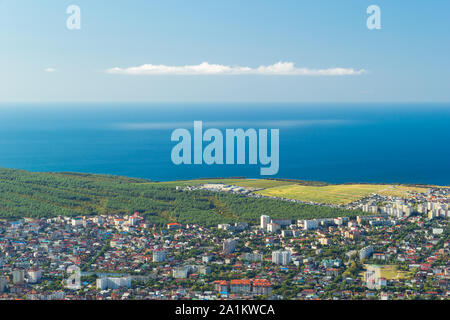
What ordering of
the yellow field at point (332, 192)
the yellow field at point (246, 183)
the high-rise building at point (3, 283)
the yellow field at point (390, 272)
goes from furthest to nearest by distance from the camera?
the yellow field at point (246, 183), the yellow field at point (332, 192), the yellow field at point (390, 272), the high-rise building at point (3, 283)

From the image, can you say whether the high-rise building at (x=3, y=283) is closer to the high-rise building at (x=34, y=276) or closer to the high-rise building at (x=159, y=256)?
the high-rise building at (x=34, y=276)

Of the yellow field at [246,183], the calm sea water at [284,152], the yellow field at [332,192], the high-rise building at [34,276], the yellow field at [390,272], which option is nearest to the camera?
the high-rise building at [34,276]

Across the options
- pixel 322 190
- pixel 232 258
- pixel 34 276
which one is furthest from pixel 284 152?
pixel 34 276

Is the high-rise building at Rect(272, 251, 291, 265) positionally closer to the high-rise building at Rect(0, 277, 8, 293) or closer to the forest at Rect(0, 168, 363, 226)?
the forest at Rect(0, 168, 363, 226)

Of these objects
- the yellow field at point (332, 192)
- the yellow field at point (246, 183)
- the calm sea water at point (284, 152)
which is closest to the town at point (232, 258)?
the yellow field at point (332, 192)

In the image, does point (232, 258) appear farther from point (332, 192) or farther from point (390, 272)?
point (332, 192)

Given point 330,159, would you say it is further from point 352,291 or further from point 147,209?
point 352,291

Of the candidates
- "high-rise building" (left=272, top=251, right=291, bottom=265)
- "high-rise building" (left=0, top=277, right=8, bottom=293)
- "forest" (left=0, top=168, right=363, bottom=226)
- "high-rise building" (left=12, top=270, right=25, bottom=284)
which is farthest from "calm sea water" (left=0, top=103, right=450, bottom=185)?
"high-rise building" (left=0, top=277, right=8, bottom=293)
